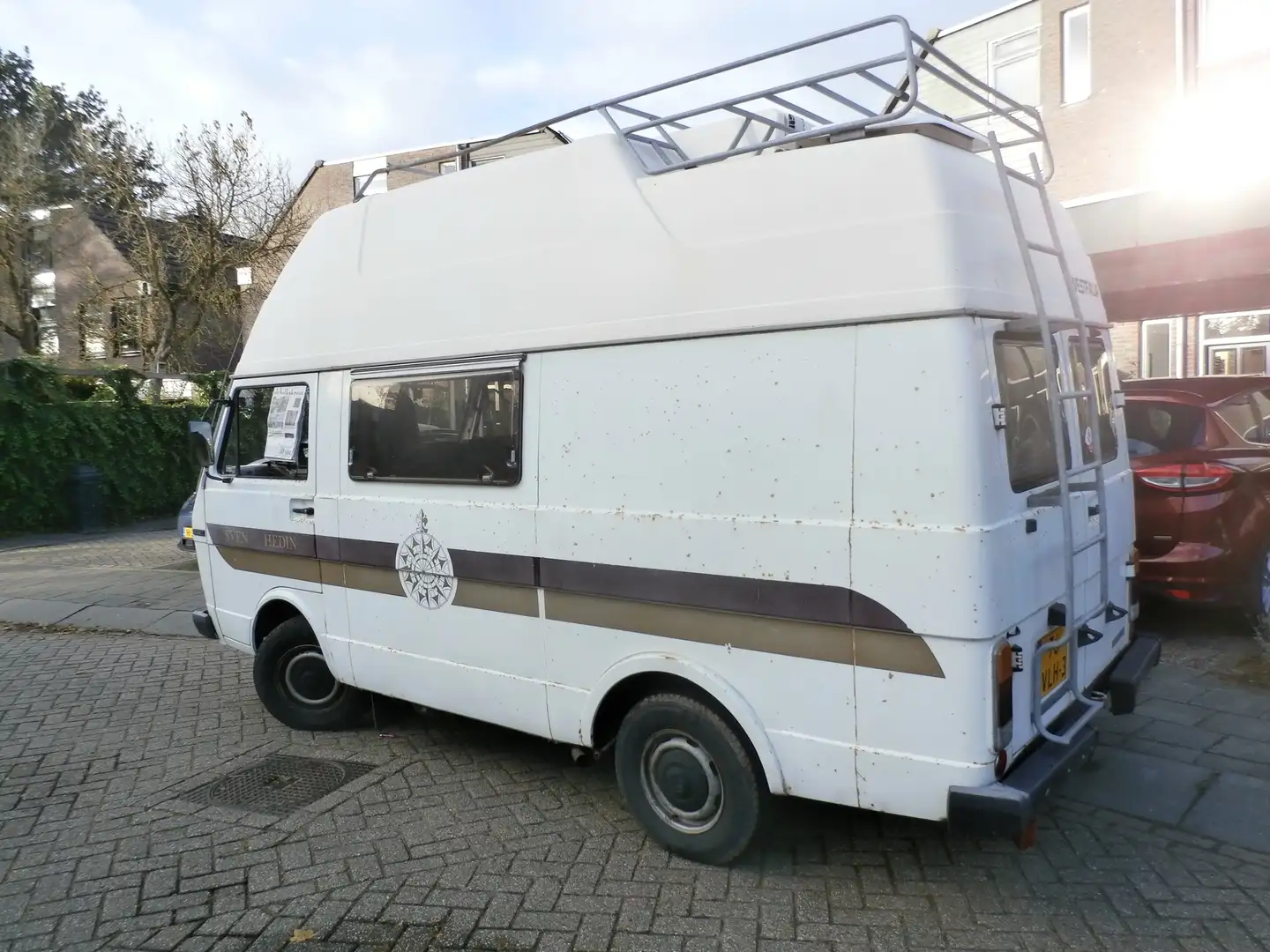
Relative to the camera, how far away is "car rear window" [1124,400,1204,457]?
659cm

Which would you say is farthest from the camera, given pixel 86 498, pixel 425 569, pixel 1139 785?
pixel 86 498

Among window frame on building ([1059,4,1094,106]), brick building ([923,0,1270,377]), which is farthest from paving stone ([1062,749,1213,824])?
window frame on building ([1059,4,1094,106])

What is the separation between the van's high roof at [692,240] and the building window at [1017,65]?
14452 millimetres

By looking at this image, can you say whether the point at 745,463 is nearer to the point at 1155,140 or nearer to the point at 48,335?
the point at 1155,140

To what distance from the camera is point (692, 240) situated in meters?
3.75

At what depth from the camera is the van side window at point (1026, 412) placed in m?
3.36

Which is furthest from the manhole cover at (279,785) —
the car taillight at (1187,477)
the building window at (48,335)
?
the building window at (48,335)

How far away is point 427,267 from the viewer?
4699 millimetres

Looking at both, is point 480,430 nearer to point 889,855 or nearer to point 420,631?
point 420,631

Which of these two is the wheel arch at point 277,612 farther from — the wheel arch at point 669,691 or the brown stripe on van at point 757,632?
the wheel arch at point 669,691

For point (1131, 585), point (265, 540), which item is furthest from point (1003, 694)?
point (265, 540)

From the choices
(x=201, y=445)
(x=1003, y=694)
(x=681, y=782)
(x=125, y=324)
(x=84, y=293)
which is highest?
(x=84, y=293)

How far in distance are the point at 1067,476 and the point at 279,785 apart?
13.1 ft

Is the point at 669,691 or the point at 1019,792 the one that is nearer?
the point at 1019,792
